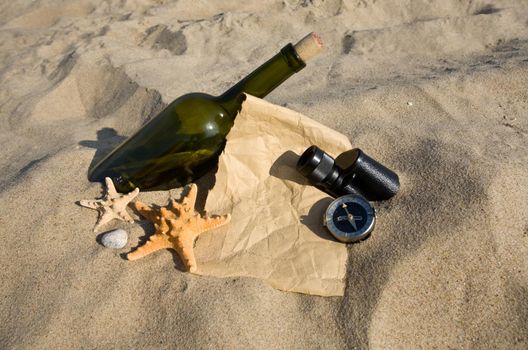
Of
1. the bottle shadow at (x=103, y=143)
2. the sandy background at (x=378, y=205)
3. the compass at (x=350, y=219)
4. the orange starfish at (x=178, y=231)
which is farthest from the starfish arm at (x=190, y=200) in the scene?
the bottle shadow at (x=103, y=143)

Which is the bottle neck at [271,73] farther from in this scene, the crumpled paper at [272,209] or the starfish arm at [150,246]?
the starfish arm at [150,246]

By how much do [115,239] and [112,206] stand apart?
0.16m

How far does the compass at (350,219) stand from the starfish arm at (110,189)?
34.4 inches

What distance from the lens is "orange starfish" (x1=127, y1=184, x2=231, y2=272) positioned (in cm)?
158

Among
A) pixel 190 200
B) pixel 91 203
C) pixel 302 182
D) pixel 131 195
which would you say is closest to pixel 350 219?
pixel 302 182

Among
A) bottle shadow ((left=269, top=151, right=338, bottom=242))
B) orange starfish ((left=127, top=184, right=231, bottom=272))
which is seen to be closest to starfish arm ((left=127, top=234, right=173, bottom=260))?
orange starfish ((left=127, top=184, right=231, bottom=272))

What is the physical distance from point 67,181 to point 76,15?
352 centimetres

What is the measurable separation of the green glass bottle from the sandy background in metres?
0.13

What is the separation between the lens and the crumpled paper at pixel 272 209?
1.55 metres

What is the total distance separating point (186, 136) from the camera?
5.82 feet

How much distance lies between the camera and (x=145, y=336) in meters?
1.42

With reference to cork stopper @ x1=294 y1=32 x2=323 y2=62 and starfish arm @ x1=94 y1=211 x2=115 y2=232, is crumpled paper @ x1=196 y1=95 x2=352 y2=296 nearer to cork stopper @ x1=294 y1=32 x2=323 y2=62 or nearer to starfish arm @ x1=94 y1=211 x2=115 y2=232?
cork stopper @ x1=294 y1=32 x2=323 y2=62

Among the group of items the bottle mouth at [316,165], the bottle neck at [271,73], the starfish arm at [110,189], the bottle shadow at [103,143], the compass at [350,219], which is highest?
the bottle neck at [271,73]

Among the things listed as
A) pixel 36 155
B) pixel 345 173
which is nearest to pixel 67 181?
pixel 36 155
